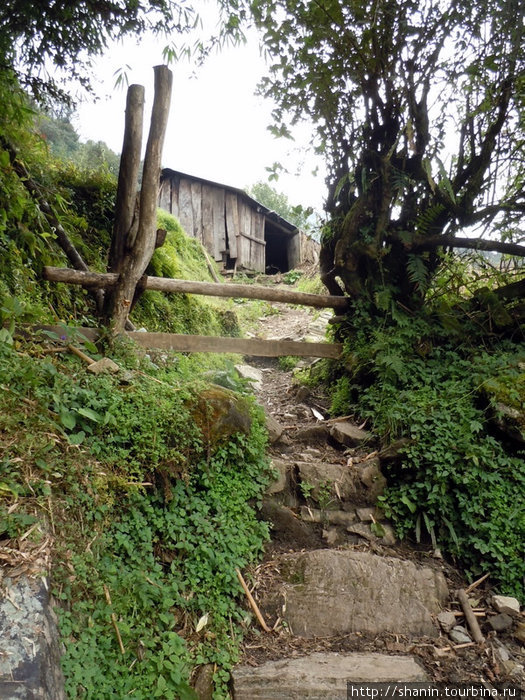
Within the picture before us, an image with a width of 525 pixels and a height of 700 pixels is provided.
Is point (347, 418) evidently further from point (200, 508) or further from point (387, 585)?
point (200, 508)

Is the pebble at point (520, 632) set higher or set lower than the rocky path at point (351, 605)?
lower

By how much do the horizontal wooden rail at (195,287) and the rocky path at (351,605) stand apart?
4.95 ft

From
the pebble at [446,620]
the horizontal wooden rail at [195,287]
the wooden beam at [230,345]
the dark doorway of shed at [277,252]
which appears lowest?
the pebble at [446,620]

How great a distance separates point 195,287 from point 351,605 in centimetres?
303

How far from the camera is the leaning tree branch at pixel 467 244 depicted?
4324 mm

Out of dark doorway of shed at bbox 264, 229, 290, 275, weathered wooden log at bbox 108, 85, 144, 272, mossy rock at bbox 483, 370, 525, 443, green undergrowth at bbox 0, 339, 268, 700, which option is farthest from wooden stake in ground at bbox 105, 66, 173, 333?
dark doorway of shed at bbox 264, 229, 290, 275

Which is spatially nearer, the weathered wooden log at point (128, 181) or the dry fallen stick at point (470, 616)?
the dry fallen stick at point (470, 616)

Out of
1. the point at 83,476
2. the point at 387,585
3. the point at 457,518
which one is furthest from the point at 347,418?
the point at 83,476

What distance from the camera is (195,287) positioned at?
432 cm

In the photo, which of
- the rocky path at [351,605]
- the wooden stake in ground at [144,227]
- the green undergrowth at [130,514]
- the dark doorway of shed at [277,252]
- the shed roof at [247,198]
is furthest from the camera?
the dark doorway of shed at [277,252]

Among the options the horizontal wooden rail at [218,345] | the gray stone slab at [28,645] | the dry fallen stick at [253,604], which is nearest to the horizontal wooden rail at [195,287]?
the horizontal wooden rail at [218,345]

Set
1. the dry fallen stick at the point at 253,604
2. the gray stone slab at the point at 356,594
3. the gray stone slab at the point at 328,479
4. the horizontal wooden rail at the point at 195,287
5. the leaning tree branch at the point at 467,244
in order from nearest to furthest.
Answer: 1. the dry fallen stick at the point at 253,604
2. the gray stone slab at the point at 356,594
3. the gray stone slab at the point at 328,479
4. the horizontal wooden rail at the point at 195,287
5. the leaning tree branch at the point at 467,244

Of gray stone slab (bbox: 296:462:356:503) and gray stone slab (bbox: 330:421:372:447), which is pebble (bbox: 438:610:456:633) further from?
gray stone slab (bbox: 330:421:372:447)

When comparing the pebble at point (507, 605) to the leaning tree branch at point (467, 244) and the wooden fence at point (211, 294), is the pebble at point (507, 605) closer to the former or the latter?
the wooden fence at point (211, 294)
